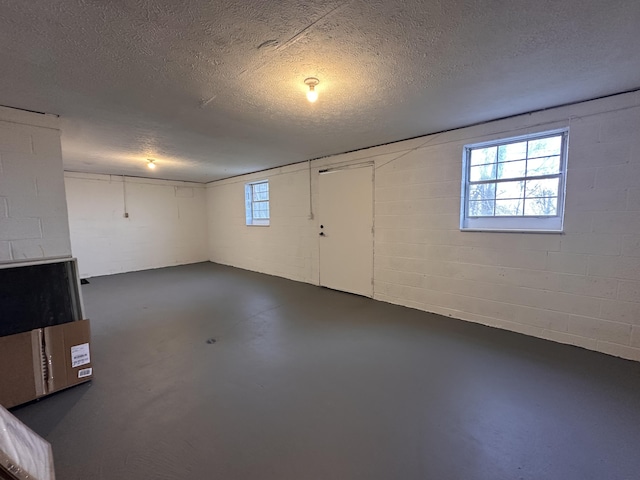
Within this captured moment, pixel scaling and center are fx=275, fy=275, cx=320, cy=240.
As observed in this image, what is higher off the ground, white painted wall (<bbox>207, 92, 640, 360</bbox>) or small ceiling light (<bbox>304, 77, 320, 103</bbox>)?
small ceiling light (<bbox>304, 77, 320, 103</bbox>)

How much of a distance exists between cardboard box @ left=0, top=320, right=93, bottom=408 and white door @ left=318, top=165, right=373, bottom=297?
11.3ft

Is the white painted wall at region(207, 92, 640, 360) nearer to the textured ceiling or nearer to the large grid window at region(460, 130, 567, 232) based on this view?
the large grid window at region(460, 130, 567, 232)

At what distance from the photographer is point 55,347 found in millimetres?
2170

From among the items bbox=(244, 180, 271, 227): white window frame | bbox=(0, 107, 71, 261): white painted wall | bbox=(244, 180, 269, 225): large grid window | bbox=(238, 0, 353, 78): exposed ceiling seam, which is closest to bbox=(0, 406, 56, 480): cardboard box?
bbox=(0, 107, 71, 261): white painted wall

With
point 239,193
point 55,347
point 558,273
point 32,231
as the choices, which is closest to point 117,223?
point 239,193

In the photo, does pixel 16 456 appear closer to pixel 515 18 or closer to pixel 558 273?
pixel 515 18

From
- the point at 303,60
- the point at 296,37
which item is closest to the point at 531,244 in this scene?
the point at 303,60

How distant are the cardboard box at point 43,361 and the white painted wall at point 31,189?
0.83 metres

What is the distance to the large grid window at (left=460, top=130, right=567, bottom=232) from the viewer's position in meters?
2.86

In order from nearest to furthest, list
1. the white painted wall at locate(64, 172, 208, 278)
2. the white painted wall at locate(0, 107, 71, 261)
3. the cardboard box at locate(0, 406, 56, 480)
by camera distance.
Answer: the cardboard box at locate(0, 406, 56, 480) < the white painted wall at locate(0, 107, 71, 261) < the white painted wall at locate(64, 172, 208, 278)

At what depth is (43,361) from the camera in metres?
2.09

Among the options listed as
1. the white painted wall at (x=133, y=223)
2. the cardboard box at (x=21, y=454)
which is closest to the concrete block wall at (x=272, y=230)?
the white painted wall at (x=133, y=223)

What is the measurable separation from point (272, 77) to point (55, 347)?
106 inches

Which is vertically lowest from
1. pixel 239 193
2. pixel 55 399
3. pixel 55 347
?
pixel 55 399
